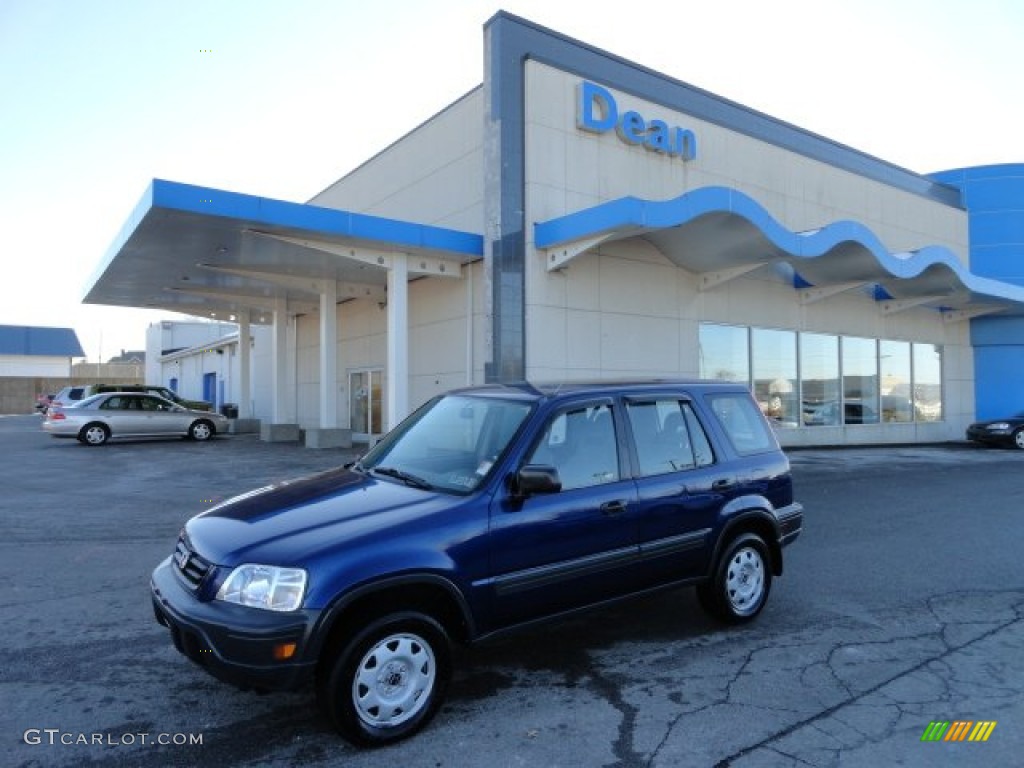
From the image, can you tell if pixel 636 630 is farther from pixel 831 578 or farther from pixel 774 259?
pixel 774 259

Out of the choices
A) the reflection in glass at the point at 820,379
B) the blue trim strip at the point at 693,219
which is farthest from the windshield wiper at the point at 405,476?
the reflection in glass at the point at 820,379

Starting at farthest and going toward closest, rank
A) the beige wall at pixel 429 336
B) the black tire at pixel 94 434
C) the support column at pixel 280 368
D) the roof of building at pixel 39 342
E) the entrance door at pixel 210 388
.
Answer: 1. the roof of building at pixel 39 342
2. the entrance door at pixel 210 388
3. the support column at pixel 280 368
4. the black tire at pixel 94 434
5. the beige wall at pixel 429 336

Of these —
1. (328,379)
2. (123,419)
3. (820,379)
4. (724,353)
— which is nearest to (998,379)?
(820,379)

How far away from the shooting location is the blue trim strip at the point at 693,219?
12484 mm

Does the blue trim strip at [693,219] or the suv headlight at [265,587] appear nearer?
the suv headlight at [265,587]

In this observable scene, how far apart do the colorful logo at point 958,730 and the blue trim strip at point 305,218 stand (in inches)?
476

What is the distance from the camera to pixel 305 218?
13.0 meters

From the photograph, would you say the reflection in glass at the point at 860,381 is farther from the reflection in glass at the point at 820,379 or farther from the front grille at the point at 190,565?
the front grille at the point at 190,565

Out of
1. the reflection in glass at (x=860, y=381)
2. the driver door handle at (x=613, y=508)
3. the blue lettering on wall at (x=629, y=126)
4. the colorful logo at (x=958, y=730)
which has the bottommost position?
the colorful logo at (x=958, y=730)

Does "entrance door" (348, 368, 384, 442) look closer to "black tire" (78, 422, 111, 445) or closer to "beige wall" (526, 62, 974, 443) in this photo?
"black tire" (78, 422, 111, 445)

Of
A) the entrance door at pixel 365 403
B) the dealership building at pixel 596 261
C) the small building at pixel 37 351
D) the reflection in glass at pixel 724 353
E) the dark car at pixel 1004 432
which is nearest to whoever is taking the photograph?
the dealership building at pixel 596 261

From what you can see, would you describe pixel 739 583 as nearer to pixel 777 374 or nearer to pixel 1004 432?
pixel 777 374

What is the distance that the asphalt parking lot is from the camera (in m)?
3.25

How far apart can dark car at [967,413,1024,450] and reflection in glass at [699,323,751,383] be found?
8666 millimetres
